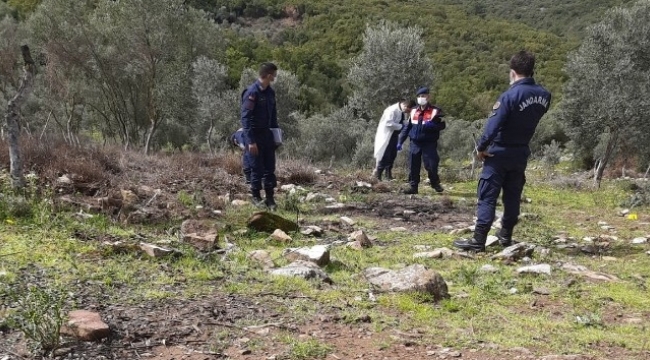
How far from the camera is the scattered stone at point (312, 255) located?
463 centimetres

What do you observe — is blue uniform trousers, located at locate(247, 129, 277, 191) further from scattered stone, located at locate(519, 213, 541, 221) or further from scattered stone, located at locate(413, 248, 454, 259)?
scattered stone, located at locate(519, 213, 541, 221)

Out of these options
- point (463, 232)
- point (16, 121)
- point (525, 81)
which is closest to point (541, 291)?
point (525, 81)

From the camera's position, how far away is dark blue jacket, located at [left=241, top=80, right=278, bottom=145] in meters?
7.38

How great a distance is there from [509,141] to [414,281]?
7.76 ft

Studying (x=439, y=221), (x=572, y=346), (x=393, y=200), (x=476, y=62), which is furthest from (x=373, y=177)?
(x=476, y=62)

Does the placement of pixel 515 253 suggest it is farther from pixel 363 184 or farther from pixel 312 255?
pixel 363 184

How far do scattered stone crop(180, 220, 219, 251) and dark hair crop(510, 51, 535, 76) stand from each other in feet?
11.4

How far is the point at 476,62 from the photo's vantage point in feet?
215

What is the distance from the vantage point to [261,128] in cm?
754

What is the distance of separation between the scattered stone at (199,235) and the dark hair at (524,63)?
3477 mm

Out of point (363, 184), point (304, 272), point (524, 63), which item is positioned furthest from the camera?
point (363, 184)

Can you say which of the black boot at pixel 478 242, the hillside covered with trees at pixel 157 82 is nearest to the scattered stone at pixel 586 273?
the black boot at pixel 478 242

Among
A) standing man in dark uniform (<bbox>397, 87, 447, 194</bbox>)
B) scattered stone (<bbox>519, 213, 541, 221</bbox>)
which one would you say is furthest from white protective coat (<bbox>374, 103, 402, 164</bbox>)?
scattered stone (<bbox>519, 213, 541, 221</bbox>)

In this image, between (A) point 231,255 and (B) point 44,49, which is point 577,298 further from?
(B) point 44,49
